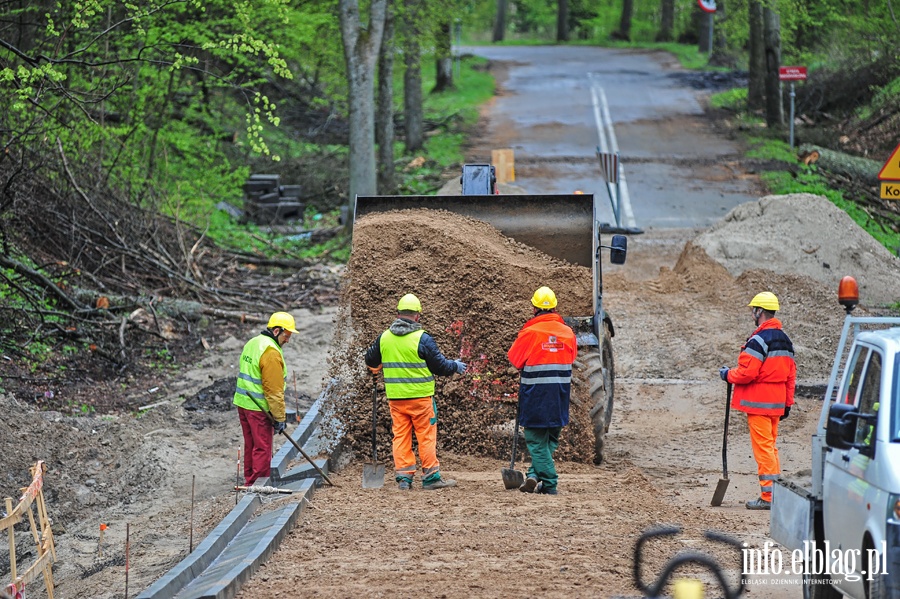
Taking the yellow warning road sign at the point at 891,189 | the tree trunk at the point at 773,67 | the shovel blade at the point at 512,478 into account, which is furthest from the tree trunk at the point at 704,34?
the shovel blade at the point at 512,478

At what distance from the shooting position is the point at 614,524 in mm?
7922

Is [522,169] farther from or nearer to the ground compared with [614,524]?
farther from the ground

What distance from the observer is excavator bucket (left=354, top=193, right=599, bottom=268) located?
38.1ft

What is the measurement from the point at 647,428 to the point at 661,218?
40.3 feet

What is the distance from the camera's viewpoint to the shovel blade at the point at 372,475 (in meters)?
9.56

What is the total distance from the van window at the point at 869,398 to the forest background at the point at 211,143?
29.4 ft

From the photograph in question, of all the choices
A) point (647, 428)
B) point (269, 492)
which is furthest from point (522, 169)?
point (269, 492)

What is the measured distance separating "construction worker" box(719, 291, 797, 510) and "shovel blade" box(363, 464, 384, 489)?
3.11m

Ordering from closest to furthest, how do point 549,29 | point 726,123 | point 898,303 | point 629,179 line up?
point 898,303, point 629,179, point 726,123, point 549,29

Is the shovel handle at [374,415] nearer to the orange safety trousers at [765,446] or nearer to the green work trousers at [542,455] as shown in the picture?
the green work trousers at [542,455]

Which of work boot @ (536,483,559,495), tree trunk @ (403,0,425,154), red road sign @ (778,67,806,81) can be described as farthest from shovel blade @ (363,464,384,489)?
red road sign @ (778,67,806,81)

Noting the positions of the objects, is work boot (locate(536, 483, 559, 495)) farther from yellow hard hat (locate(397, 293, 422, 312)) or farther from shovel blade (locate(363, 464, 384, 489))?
yellow hard hat (locate(397, 293, 422, 312))

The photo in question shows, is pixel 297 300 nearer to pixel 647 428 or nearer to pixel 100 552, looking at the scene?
pixel 647 428

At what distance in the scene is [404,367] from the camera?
936cm
